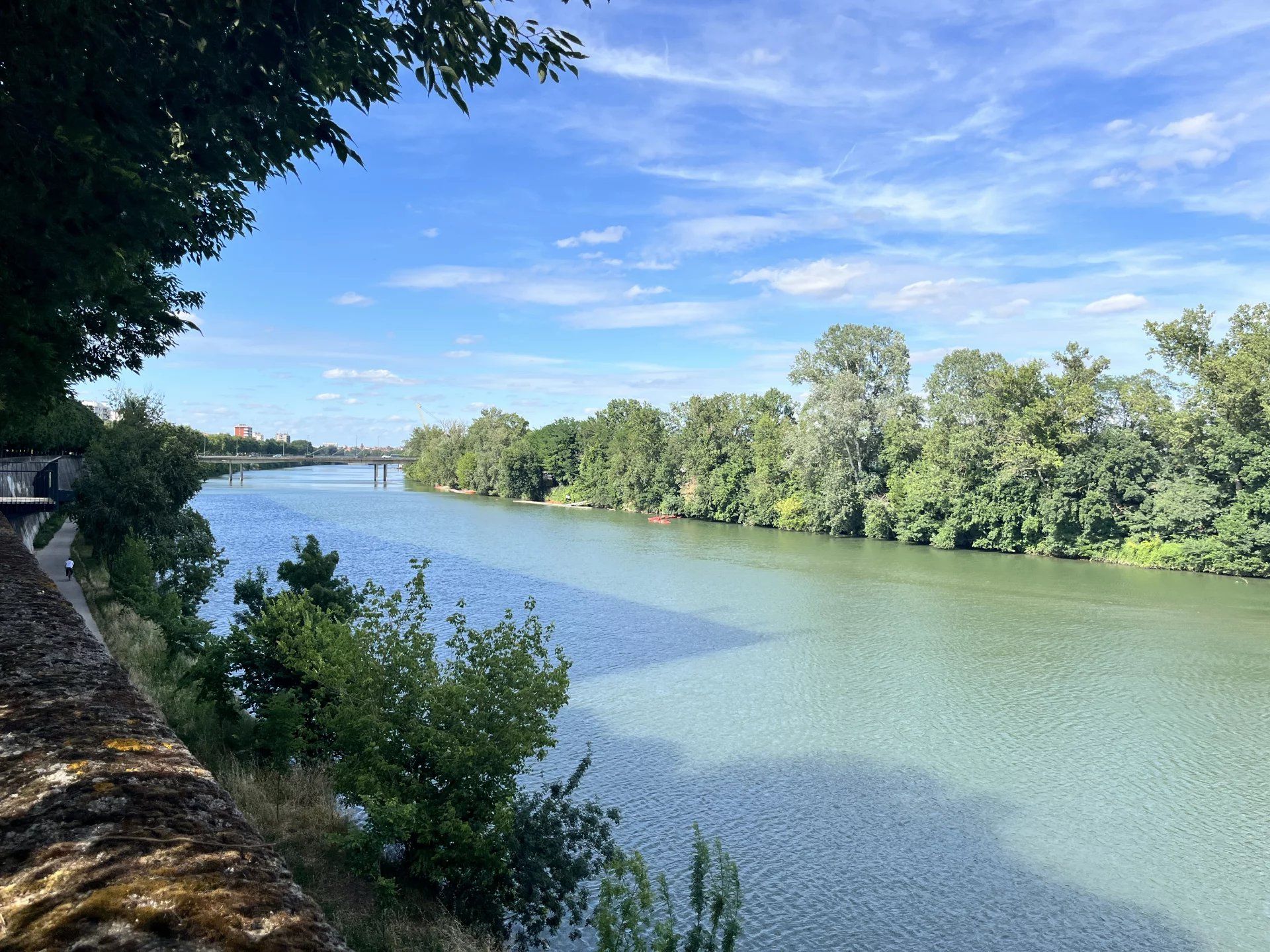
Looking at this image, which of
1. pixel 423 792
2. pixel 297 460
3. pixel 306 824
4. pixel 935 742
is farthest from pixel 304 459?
pixel 423 792

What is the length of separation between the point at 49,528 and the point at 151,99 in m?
36.3

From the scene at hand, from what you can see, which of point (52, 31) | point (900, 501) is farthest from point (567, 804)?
point (900, 501)

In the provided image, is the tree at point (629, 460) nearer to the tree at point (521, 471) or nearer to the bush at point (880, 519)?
the tree at point (521, 471)

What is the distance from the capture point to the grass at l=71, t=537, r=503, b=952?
30.2ft

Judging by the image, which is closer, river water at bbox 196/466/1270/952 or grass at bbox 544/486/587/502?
river water at bbox 196/466/1270/952

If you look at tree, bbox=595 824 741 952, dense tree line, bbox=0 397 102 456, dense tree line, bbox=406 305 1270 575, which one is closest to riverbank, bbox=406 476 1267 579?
dense tree line, bbox=406 305 1270 575

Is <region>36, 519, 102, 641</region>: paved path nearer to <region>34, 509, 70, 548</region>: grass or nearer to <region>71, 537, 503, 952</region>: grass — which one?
<region>34, 509, 70, 548</region>: grass

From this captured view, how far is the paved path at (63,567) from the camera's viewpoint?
20.3 metres

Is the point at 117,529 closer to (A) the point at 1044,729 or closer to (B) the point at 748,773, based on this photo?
(B) the point at 748,773

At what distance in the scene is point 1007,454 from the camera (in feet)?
173

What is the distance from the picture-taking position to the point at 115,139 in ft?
20.1

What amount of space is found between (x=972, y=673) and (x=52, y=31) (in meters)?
Result: 25.6

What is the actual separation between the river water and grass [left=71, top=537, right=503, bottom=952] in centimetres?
452

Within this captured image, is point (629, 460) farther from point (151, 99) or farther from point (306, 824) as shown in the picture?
point (151, 99)
